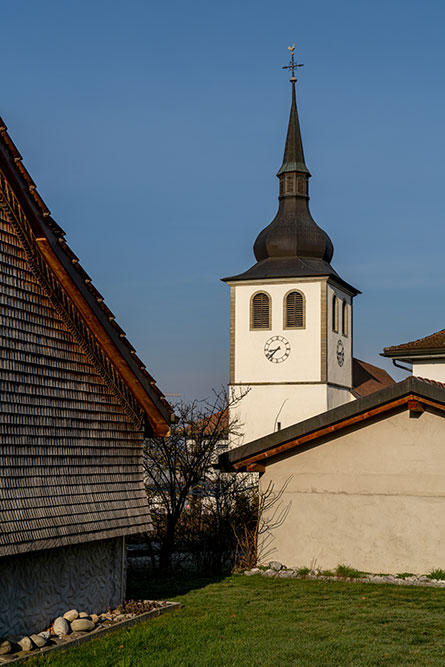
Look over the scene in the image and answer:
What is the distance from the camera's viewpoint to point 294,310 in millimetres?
54844

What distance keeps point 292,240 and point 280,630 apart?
148 ft

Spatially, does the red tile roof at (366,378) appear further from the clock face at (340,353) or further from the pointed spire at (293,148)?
the pointed spire at (293,148)

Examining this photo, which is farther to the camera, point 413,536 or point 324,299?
point 324,299

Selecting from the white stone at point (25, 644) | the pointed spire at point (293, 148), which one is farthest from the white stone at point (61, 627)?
the pointed spire at point (293, 148)

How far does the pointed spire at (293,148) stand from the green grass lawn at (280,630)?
145 ft

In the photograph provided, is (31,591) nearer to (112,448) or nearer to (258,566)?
(112,448)

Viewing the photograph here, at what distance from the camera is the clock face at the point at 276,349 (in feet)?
178

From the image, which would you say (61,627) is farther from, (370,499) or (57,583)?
(370,499)

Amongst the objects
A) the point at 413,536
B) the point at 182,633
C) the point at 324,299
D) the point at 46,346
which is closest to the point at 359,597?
the point at 413,536

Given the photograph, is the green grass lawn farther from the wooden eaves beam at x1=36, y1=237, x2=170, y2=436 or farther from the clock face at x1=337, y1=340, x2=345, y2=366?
the clock face at x1=337, y1=340, x2=345, y2=366

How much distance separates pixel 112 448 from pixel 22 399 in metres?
2.02

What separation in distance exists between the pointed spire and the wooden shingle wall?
4601cm

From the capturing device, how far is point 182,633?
1025 centimetres

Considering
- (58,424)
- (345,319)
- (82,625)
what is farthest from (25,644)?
(345,319)
